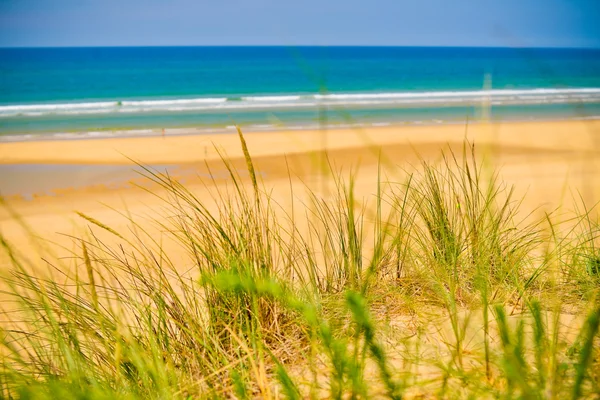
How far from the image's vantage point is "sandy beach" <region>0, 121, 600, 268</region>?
4.93m

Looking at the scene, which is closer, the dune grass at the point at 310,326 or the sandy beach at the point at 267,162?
the dune grass at the point at 310,326

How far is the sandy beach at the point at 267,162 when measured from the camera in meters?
4.93

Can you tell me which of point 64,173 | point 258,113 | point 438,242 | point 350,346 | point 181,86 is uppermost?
point 181,86

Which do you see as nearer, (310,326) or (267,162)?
(310,326)

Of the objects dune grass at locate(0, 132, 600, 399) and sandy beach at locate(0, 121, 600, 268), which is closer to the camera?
dune grass at locate(0, 132, 600, 399)

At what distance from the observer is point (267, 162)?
7332 millimetres

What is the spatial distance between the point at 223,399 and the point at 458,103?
53.7 feet

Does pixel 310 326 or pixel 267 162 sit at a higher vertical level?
pixel 267 162

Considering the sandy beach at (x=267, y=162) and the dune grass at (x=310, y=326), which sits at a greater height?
the sandy beach at (x=267, y=162)

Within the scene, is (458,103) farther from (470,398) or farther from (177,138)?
(470,398)

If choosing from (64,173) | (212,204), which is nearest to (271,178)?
(212,204)

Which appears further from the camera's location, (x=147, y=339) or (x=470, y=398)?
(x=147, y=339)

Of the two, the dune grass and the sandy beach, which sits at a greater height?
the sandy beach

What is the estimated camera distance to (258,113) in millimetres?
13914
